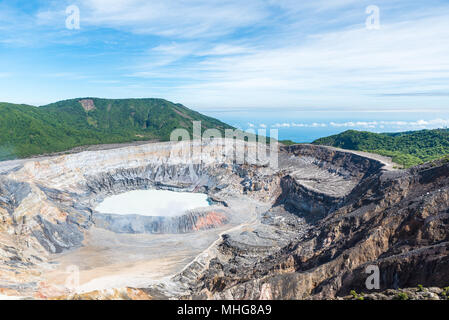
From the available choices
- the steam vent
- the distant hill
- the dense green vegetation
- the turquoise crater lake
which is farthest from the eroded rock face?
the distant hill

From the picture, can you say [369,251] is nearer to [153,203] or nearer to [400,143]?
[153,203]

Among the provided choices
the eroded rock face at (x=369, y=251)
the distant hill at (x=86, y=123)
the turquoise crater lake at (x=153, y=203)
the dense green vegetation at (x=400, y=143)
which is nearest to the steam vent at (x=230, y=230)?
the eroded rock face at (x=369, y=251)

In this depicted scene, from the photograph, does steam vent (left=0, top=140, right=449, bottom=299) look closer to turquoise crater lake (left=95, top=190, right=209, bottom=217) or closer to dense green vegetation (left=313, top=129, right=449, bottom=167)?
turquoise crater lake (left=95, top=190, right=209, bottom=217)

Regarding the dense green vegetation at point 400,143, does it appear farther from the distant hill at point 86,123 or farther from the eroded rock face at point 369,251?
the distant hill at point 86,123

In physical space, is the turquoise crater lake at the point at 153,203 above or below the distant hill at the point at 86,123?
below

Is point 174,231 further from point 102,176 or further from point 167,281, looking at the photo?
point 102,176

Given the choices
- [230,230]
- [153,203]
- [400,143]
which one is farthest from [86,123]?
[400,143]
